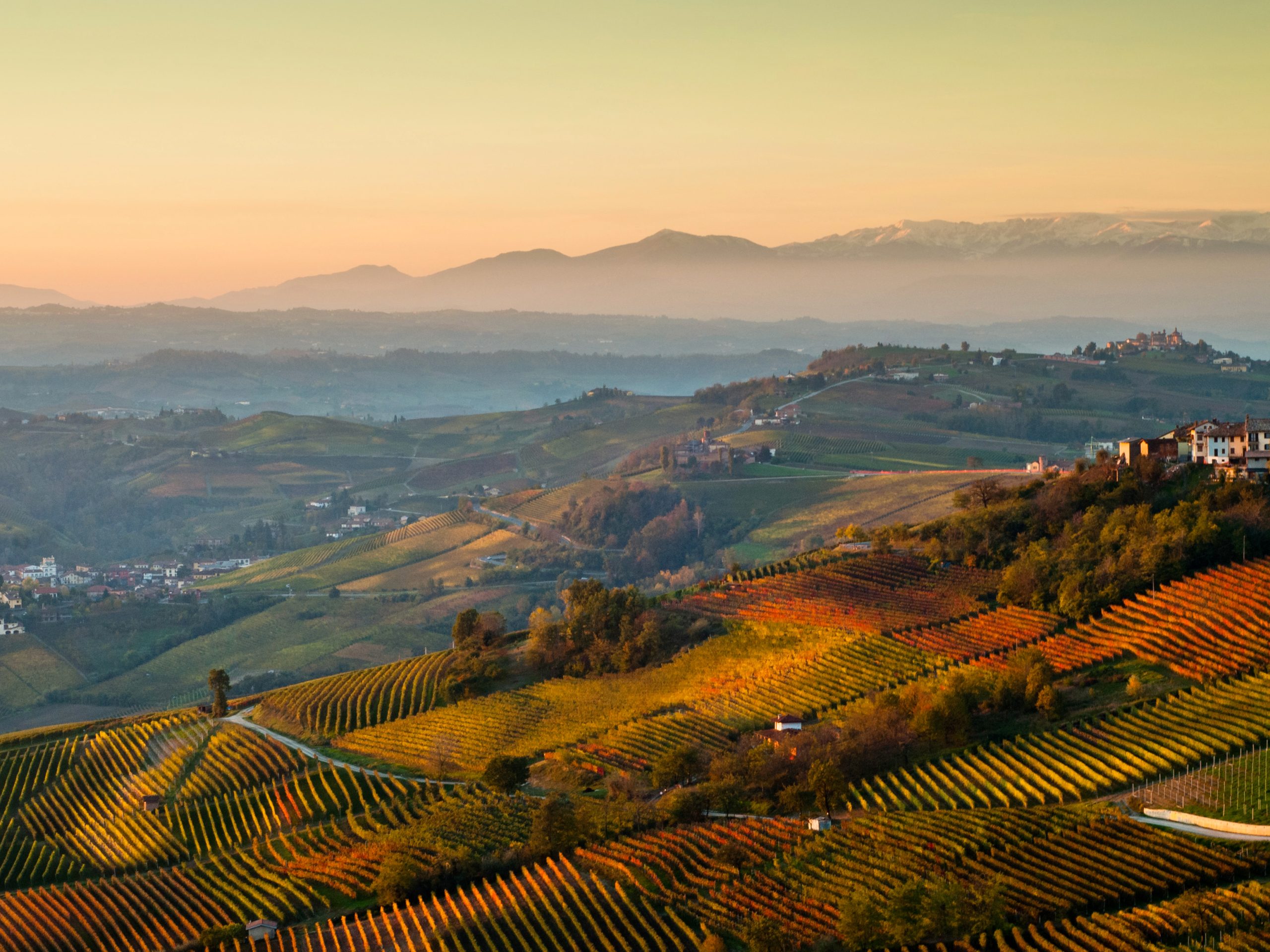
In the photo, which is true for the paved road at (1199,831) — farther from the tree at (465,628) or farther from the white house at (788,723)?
the tree at (465,628)

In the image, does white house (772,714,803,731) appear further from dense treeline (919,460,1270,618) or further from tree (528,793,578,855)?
dense treeline (919,460,1270,618)

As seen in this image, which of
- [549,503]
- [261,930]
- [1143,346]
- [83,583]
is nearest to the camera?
[261,930]

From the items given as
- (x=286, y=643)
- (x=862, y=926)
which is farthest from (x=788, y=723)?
(x=286, y=643)

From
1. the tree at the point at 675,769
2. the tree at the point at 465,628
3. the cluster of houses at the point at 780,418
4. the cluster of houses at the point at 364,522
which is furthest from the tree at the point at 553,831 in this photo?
the cluster of houses at the point at 364,522

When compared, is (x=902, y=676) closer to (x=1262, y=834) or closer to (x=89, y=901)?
(x=1262, y=834)

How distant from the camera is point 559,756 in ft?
162

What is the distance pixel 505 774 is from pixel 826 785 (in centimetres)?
1174

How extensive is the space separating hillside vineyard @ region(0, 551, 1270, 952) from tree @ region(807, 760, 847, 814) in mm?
251

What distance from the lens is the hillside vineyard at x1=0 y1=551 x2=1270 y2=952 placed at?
3192cm

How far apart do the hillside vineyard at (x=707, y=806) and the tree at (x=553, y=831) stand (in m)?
0.09

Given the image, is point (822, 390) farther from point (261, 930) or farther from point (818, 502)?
point (261, 930)

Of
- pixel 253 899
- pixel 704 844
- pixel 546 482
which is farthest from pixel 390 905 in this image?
pixel 546 482

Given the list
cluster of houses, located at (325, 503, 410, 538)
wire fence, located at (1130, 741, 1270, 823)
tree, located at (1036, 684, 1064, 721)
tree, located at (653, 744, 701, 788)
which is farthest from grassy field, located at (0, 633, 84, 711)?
wire fence, located at (1130, 741, 1270, 823)

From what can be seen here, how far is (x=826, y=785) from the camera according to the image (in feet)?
129
